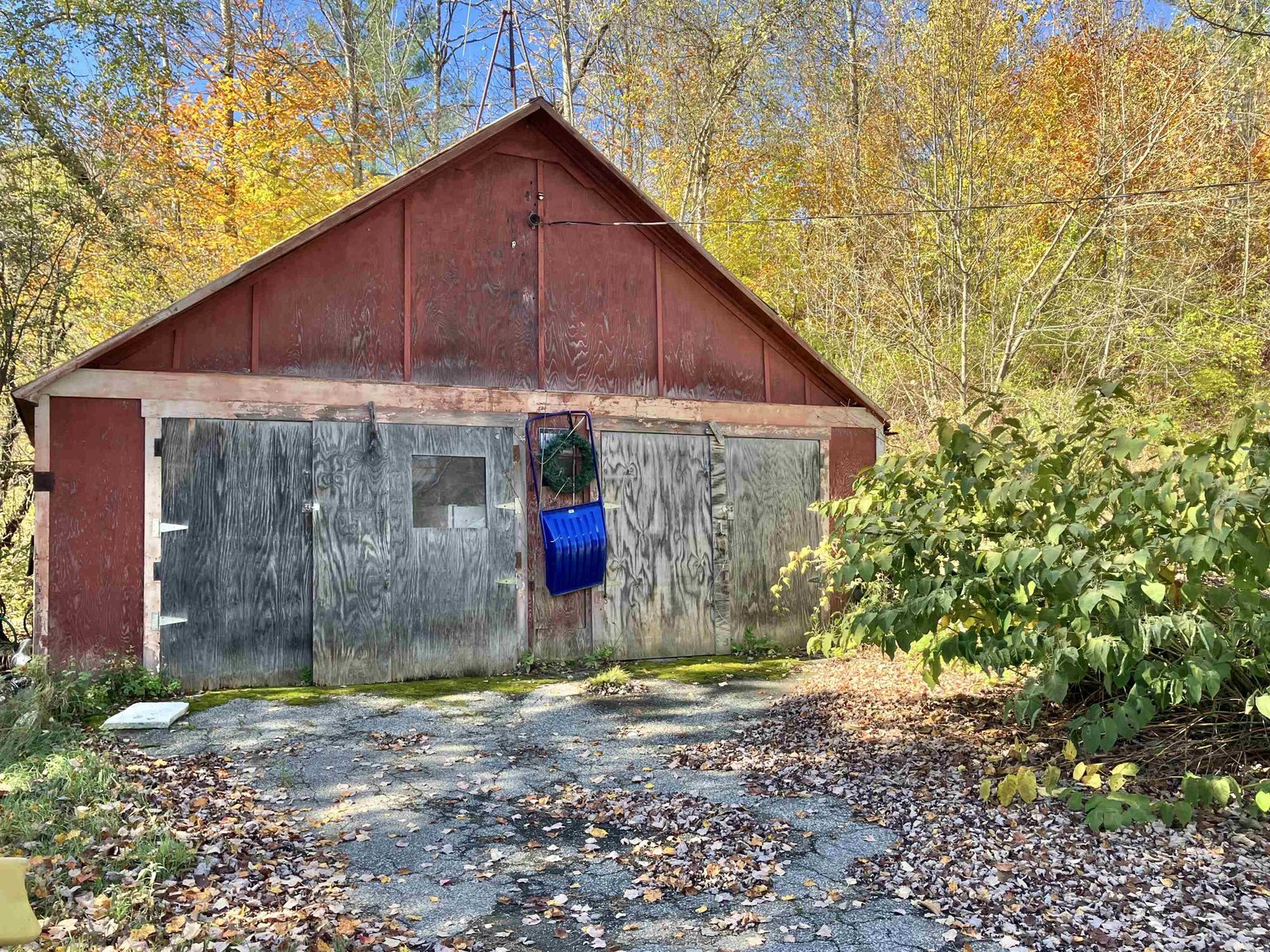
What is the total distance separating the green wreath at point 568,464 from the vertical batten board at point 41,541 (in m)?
3.88

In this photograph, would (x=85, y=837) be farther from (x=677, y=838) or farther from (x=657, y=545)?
(x=657, y=545)

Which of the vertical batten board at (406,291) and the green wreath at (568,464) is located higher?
the vertical batten board at (406,291)

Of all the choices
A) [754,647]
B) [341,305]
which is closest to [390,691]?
[341,305]

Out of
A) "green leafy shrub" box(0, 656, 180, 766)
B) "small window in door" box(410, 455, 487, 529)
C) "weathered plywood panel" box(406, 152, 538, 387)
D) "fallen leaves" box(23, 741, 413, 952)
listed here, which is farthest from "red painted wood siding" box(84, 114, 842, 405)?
"fallen leaves" box(23, 741, 413, 952)

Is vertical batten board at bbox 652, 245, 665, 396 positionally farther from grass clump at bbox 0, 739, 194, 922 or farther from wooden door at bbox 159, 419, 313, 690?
grass clump at bbox 0, 739, 194, 922

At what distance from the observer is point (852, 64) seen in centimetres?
1609

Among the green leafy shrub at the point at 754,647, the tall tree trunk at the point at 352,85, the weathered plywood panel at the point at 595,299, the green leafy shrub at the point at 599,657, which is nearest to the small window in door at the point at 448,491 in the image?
the weathered plywood panel at the point at 595,299

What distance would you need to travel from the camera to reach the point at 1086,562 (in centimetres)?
403

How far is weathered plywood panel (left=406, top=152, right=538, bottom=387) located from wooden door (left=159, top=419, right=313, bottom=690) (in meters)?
1.42

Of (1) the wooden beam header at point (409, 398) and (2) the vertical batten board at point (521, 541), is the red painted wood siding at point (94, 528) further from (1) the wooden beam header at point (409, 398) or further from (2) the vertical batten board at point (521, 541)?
(2) the vertical batten board at point (521, 541)

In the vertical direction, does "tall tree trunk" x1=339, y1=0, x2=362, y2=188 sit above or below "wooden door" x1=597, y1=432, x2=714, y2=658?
above

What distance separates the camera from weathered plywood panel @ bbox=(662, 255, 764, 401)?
30.1ft

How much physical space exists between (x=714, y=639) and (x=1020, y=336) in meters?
5.29

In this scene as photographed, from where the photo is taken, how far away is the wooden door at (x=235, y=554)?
713cm
